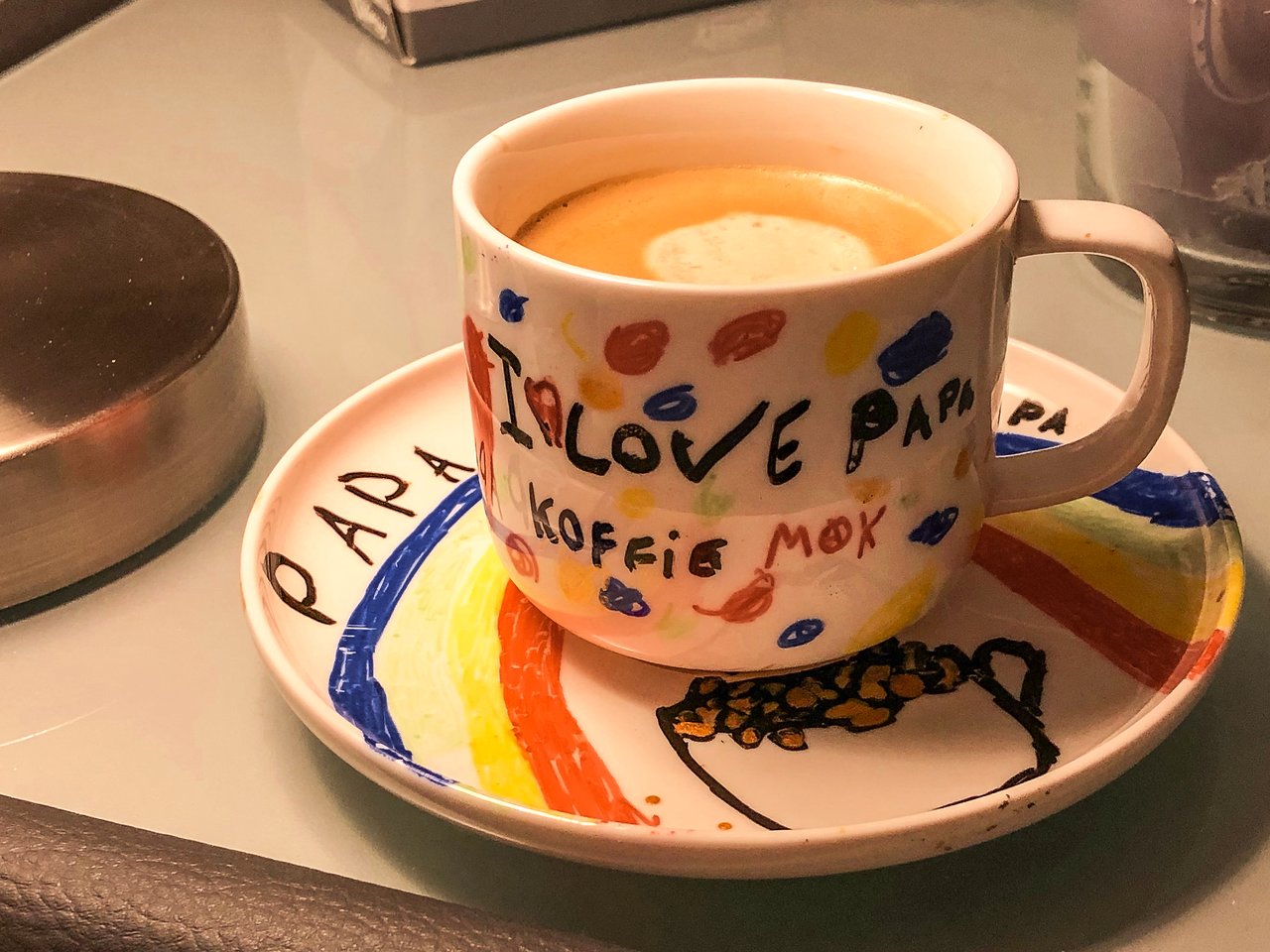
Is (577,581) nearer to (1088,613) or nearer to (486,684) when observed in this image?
(486,684)

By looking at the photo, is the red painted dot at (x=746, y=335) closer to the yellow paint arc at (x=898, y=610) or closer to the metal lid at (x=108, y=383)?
the yellow paint arc at (x=898, y=610)

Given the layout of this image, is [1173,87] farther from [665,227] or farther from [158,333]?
[158,333]

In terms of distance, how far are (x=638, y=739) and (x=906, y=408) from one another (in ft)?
0.43

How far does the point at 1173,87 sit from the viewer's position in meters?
0.54

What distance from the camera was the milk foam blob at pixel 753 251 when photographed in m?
0.40

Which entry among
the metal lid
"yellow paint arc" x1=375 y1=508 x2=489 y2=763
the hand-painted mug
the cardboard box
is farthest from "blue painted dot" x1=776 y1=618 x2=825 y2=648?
the cardboard box

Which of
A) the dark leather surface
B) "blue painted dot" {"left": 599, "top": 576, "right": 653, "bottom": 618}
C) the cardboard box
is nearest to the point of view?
the dark leather surface

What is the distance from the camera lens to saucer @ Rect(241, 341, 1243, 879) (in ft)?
1.02

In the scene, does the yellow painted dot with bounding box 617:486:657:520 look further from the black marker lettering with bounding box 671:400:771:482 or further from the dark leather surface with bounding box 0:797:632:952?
the dark leather surface with bounding box 0:797:632:952

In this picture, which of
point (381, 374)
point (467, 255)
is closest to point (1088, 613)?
point (467, 255)

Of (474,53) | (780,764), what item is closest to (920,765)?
(780,764)

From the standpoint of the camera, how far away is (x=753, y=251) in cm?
42

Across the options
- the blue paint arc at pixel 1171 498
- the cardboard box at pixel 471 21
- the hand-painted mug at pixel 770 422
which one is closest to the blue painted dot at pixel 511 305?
the hand-painted mug at pixel 770 422

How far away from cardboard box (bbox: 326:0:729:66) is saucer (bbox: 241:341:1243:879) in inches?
21.5
